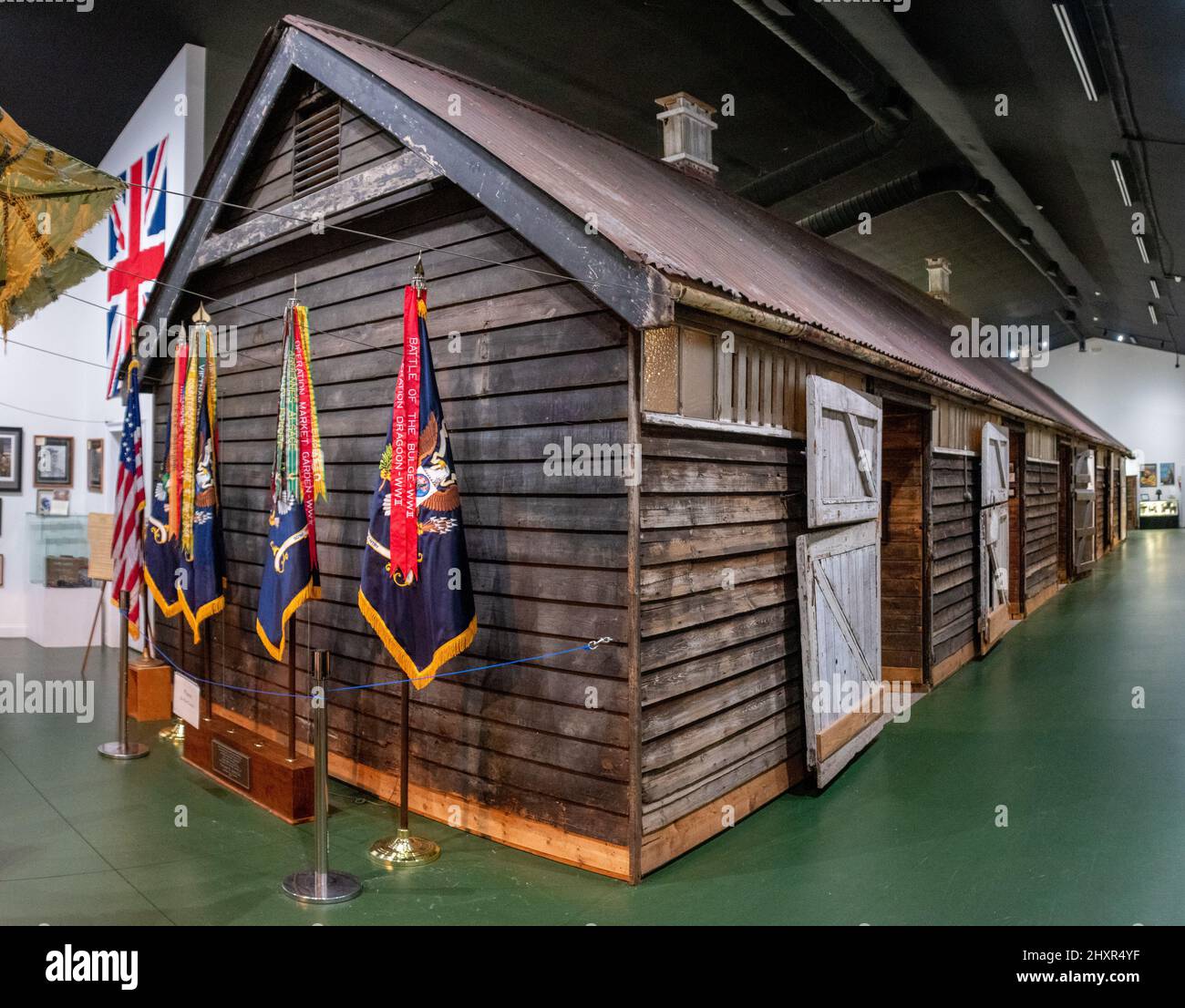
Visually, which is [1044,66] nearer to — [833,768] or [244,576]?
[833,768]

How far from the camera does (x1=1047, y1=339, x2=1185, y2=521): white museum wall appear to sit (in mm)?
30672

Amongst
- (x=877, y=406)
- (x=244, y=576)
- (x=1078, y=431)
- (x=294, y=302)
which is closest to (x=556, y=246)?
(x=294, y=302)

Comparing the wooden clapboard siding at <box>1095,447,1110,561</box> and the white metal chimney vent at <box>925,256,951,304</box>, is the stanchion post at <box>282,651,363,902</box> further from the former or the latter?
the wooden clapboard siding at <box>1095,447,1110,561</box>

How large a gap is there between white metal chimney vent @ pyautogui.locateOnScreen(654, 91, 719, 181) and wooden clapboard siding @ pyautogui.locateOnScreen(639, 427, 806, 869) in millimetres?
3759

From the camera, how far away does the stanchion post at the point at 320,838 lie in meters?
4.08

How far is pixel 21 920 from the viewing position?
3.86 m

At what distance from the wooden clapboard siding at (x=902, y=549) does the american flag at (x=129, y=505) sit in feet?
20.7

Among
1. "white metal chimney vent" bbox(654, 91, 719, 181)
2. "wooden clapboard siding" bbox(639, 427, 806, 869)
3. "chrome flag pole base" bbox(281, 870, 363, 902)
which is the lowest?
"chrome flag pole base" bbox(281, 870, 363, 902)
